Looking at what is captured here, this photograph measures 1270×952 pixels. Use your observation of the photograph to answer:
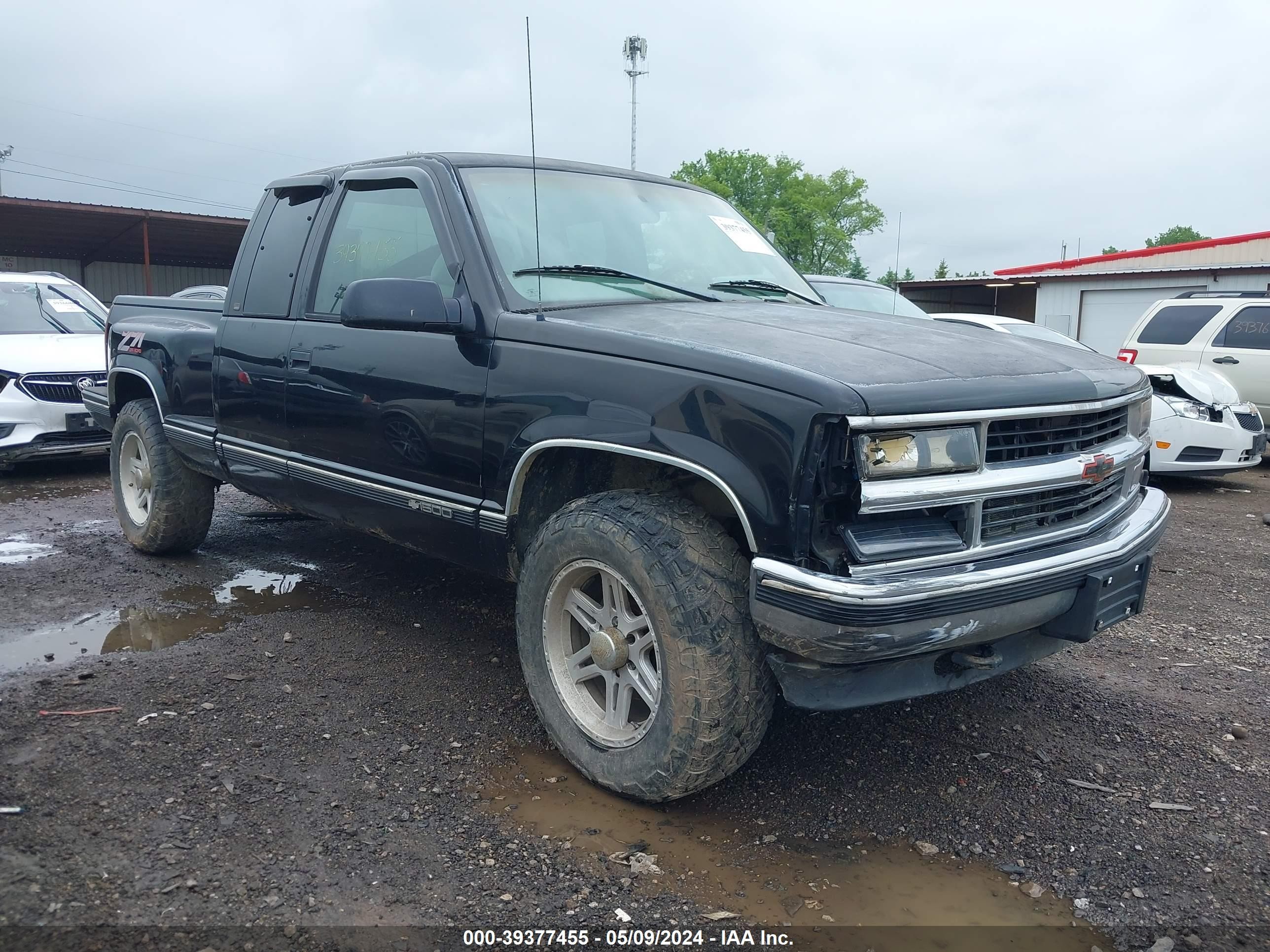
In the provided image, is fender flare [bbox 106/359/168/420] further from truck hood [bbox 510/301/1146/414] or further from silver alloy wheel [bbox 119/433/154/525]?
truck hood [bbox 510/301/1146/414]

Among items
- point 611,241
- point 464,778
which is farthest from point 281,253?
point 464,778

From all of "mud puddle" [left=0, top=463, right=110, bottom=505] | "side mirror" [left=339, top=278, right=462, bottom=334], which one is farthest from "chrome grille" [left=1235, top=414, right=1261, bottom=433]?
"mud puddle" [left=0, top=463, right=110, bottom=505]

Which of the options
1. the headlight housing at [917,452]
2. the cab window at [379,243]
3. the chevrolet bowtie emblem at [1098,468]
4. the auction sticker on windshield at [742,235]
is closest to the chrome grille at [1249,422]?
the auction sticker on windshield at [742,235]

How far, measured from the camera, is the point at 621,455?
298 centimetres

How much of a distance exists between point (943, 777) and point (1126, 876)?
64 centimetres

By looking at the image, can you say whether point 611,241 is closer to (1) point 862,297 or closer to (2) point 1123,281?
(1) point 862,297

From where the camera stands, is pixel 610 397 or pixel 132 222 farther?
pixel 132 222

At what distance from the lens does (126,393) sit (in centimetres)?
571

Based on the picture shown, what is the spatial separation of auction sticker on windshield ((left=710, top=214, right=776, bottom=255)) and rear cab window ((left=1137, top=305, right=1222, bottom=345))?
796 centimetres

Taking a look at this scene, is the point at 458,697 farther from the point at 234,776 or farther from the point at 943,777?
the point at 943,777

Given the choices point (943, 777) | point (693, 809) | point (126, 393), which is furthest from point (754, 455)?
point (126, 393)

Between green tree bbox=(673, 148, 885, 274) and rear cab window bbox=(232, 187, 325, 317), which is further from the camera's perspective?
green tree bbox=(673, 148, 885, 274)

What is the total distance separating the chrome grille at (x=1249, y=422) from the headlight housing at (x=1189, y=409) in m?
0.32

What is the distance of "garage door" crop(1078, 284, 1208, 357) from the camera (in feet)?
71.1
